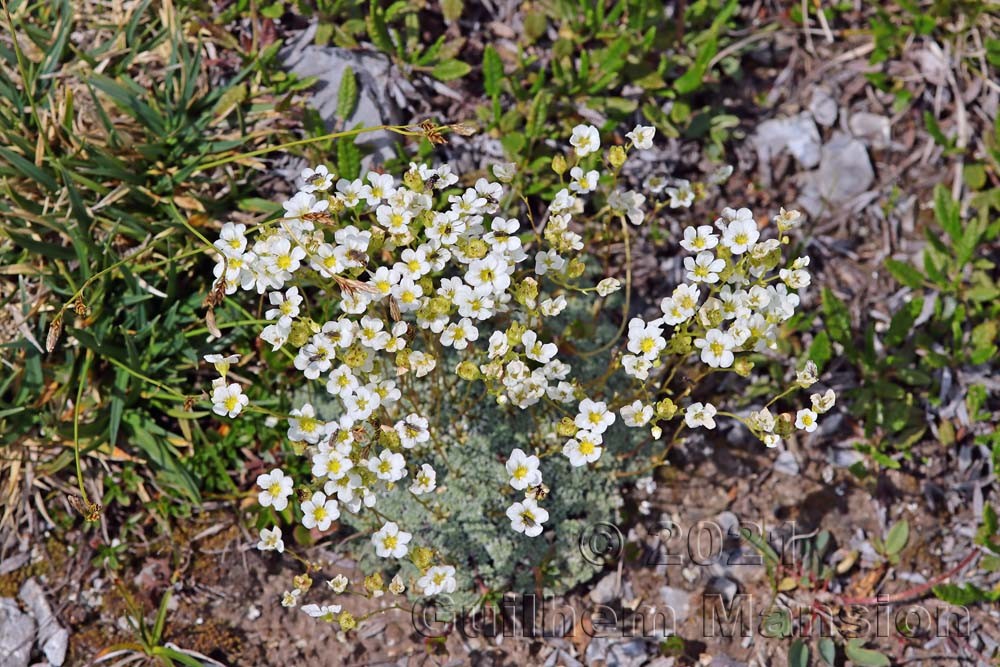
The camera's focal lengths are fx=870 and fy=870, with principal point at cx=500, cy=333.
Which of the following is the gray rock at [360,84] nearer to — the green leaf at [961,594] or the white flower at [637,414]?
the white flower at [637,414]

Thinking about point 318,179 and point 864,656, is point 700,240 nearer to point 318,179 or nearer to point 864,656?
point 318,179

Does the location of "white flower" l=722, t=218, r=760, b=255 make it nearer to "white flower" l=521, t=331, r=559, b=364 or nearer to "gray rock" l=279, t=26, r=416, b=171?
"white flower" l=521, t=331, r=559, b=364

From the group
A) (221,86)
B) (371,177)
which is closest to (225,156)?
(221,86)

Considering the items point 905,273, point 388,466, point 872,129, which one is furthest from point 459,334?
point 872,129

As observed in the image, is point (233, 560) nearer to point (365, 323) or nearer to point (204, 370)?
point (204, 370)

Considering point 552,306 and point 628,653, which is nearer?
point 552,306

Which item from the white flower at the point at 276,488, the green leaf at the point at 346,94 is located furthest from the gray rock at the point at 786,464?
the green leaf at the point at 346,94
